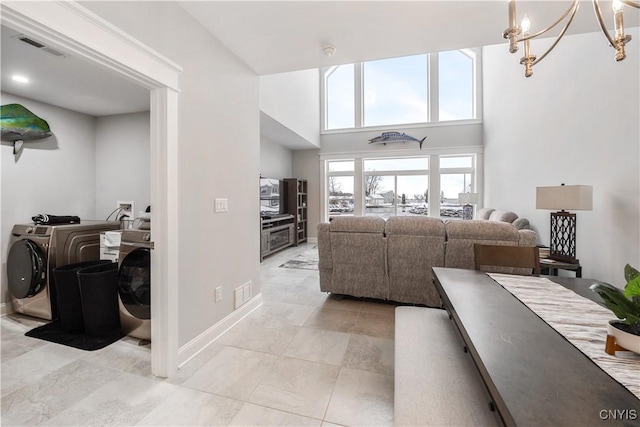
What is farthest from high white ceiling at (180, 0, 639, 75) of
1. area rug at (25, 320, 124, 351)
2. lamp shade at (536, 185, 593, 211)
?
area rug at (25, 320, 124, 351)

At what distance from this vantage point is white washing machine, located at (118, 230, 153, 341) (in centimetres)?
208

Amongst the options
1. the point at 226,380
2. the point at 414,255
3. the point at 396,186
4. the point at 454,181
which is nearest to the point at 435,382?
the point at 226,380

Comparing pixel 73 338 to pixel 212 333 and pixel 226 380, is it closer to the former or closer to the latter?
pixel 212 333

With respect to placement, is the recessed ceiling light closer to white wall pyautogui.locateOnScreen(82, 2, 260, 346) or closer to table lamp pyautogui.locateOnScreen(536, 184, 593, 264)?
white wall pyautogui.locateOnScreen(82, 2, 260, 346)

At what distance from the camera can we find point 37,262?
2344mm

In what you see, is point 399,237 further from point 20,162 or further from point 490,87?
point 490,87

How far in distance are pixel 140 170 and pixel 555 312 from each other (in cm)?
395

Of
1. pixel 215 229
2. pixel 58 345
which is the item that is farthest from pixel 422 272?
pixel 58 345

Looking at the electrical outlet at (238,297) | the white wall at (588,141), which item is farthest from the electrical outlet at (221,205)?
the white wall at (588,141)

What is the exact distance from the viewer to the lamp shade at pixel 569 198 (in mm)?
2207

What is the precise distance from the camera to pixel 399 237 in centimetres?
263

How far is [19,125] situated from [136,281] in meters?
2.03

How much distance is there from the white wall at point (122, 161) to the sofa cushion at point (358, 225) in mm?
2373

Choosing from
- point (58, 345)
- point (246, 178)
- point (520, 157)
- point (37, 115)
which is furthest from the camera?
point (520, 157)
